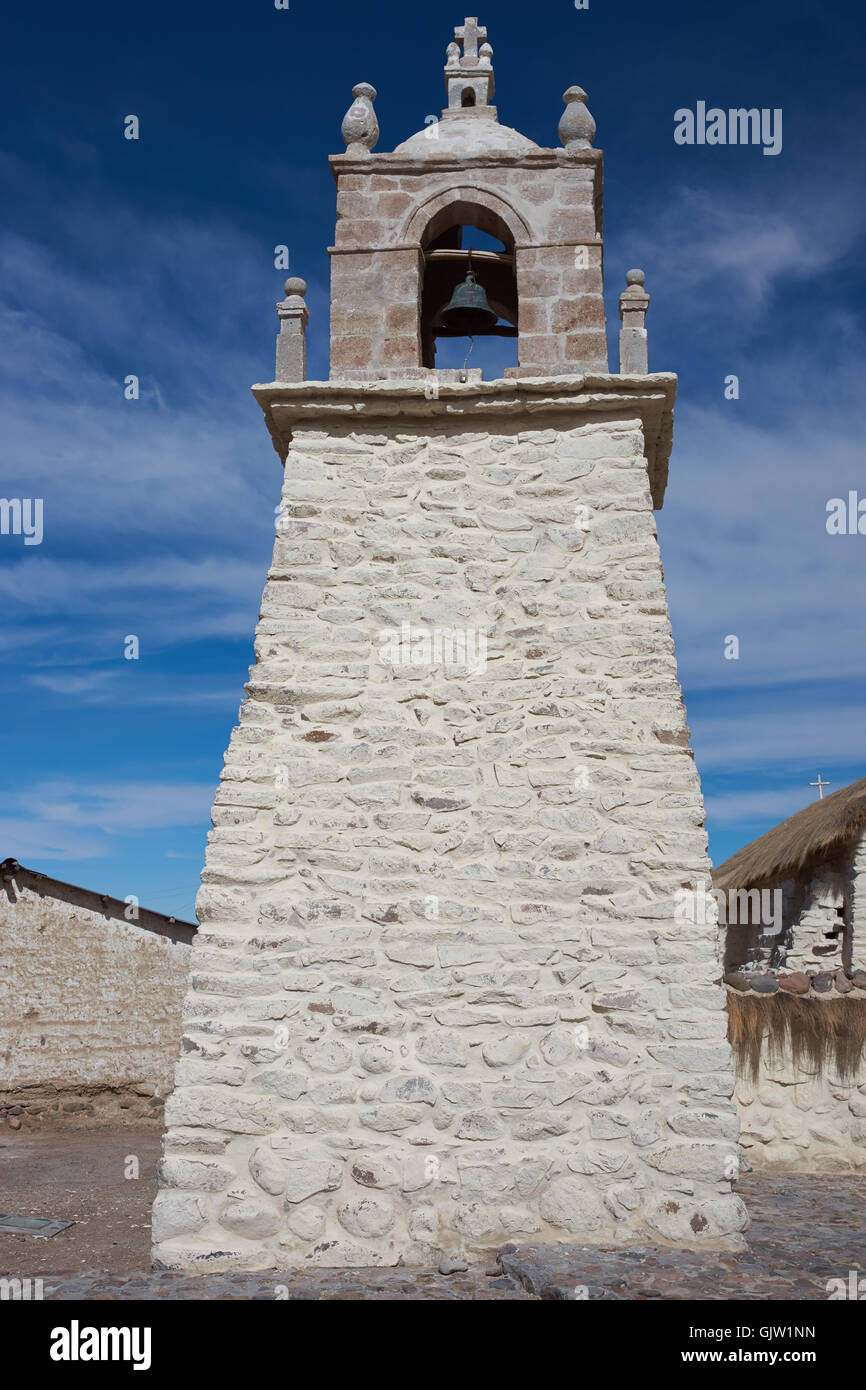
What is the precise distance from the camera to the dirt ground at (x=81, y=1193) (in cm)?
540

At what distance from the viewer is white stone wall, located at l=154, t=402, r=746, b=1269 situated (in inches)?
167

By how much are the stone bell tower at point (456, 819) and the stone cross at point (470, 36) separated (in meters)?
1.28

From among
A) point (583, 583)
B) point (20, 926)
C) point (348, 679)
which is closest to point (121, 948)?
point (20, 926)

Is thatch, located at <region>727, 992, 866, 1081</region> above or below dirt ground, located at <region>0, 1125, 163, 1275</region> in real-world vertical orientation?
above

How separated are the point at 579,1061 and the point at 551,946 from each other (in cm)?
55

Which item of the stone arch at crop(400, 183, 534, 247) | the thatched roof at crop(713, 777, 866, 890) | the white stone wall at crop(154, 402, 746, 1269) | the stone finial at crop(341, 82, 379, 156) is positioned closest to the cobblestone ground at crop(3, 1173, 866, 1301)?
the white stone wall at crop(154, 402, 746, 1269)

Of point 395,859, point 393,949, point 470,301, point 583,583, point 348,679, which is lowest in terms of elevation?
point 393,949

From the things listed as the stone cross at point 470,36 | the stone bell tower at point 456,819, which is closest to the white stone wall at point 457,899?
the stone bell tower at point 456,819

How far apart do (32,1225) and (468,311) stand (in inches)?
281

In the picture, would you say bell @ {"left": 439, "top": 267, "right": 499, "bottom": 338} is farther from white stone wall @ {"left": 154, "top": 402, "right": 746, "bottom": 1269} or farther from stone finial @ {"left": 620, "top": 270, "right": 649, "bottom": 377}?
white stone wall @ {"left": 154, "top": 402, "right": 746, "bottom": 1269}

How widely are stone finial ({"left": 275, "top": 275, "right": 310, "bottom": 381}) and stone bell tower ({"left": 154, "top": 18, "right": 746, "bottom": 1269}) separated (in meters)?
0.02

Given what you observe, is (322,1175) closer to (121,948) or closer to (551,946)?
(551,946)

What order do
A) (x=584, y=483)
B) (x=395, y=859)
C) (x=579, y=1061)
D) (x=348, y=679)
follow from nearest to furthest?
(x=579, y=1061) < (x=395, y=859) < (x=348, y=679) < (x=584, y=483)

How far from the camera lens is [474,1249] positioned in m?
4.18
